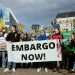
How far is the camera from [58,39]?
17.3 metres

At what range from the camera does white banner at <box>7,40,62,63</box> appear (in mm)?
17281

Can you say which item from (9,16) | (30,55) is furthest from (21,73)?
(9,16)

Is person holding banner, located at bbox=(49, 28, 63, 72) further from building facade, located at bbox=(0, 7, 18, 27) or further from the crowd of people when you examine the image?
building facade, located at bbox=(0, 7, 18, 27)

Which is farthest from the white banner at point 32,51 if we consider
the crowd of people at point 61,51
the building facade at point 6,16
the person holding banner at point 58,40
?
the building facade at point 6,16

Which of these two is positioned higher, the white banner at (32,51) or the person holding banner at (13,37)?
the person holding banner at (13,37)

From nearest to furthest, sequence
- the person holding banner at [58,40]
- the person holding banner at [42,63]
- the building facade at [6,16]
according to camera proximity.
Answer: the person holding banner at [58,40] → the person holding banner at [42,63] → the building facade at [6,16]

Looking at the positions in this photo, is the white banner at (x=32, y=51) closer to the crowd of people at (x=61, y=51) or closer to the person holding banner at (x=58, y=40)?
the person holding banner at (x=58, y=40)

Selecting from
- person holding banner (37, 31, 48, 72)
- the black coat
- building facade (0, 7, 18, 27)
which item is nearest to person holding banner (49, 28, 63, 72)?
person holding banner (37, 31, 48, 72)

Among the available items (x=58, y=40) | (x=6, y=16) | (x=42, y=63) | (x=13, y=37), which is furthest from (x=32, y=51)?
(x=6, y=16)

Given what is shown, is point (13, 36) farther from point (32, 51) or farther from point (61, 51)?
point (61, 51)

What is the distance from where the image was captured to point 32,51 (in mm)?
17422

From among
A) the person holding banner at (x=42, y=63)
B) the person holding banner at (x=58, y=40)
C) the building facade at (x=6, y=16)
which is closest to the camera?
the person holding banner at (x=58, y=40)

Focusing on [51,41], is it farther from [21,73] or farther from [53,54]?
[21,73]

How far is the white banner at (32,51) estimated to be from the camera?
56.7 feet
